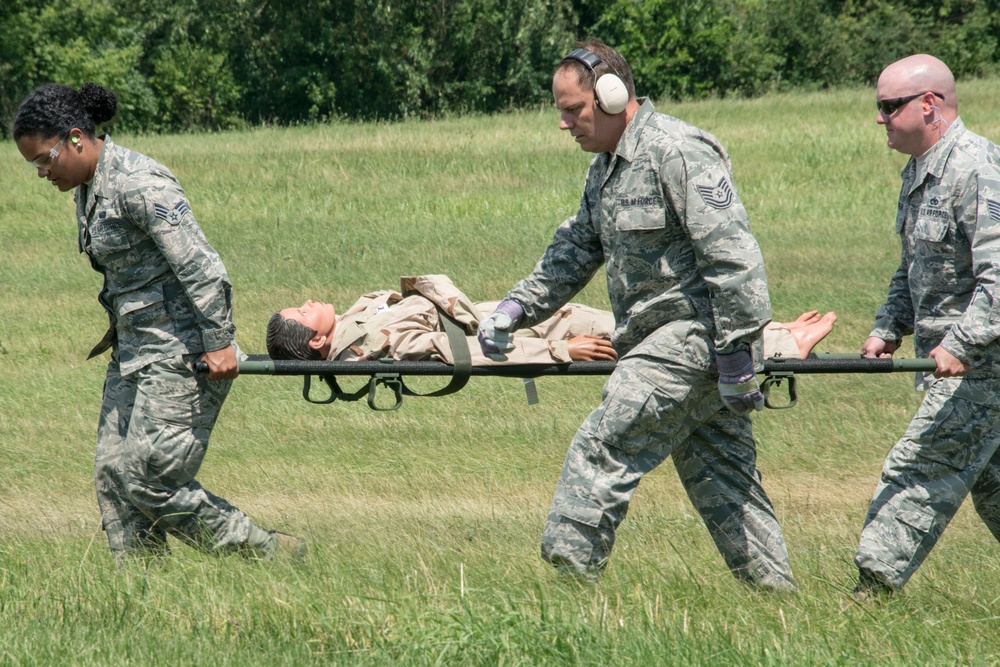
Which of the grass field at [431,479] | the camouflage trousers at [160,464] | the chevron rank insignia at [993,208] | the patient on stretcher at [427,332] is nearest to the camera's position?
the grass field at [431,479]

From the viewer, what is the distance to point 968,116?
19234mm

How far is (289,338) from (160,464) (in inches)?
36.8

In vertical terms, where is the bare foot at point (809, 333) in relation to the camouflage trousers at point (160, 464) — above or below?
above

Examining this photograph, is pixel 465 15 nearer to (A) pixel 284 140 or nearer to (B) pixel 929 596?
(A) pixel 284 140

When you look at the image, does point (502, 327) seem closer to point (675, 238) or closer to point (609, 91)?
point (675, 238)

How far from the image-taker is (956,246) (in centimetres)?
421

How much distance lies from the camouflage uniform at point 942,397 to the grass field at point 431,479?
0.22 m

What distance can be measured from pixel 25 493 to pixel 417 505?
2.17 m

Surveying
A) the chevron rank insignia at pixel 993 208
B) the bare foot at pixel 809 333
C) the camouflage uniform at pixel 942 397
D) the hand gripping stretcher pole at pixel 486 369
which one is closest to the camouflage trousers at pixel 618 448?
the hand gripping stretcher pole at pixel 486 369

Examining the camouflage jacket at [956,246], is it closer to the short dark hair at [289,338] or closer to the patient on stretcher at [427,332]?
the patient on stretcher at [427,332]

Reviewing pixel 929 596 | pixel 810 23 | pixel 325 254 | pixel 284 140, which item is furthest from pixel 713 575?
pixel 810 23

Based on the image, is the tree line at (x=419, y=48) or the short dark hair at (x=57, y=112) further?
the tree line at (x=419, y=48)

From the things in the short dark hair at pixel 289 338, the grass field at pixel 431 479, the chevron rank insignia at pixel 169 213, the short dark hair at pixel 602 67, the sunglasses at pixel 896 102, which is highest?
the short dark hair at pixel 602 67

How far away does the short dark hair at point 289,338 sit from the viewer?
17.7 ft
